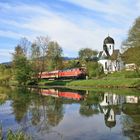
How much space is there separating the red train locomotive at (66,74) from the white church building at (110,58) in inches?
575

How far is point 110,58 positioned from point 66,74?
21.4 meters

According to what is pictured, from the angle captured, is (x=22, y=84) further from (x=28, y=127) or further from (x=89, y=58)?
(x=28, y=127)

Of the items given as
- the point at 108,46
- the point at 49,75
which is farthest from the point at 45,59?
the point at 108,46

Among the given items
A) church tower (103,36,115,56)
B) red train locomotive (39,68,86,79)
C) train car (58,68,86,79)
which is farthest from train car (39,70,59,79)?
church tower (103,36,115,56)

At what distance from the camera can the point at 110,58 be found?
12288 cm

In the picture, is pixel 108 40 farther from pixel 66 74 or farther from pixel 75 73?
pixel 75 73

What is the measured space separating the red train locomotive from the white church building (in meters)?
14.6

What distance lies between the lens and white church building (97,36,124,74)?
121188mm

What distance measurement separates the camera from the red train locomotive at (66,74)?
346 ft

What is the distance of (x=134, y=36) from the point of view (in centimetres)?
7506

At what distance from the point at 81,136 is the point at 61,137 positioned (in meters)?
1.39

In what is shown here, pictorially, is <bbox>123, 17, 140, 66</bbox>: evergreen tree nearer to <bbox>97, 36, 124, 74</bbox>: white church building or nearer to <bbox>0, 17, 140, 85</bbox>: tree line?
<bbox>0, 17, 140, 85</bbox>: tree line

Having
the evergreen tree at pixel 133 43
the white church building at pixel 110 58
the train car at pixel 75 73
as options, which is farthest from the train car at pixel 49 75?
the evergreen tree at pixel 133 43

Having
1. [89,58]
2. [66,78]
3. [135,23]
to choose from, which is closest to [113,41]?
[89,58]
